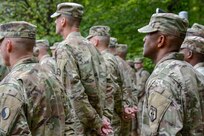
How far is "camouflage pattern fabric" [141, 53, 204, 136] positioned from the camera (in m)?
5.33

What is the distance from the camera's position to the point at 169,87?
5.45m

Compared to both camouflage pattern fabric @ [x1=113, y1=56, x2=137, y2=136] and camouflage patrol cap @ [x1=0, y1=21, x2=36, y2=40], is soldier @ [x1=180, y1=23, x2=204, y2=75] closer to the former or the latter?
camouflage patrol cap @ [x1=0, y1=21, x2=36, y2=40]

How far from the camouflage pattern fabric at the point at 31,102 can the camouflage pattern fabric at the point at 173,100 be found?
912 mm

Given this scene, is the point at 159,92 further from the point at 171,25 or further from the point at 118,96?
the point at 118,96

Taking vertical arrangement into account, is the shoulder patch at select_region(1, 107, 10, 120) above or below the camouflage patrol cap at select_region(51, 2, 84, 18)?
below

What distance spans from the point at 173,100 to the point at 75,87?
10.4 ft

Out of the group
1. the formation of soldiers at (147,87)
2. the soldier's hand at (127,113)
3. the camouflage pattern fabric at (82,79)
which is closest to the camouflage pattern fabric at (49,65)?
the camouflage pattern fabric at (82,79)

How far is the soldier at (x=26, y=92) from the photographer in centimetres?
538

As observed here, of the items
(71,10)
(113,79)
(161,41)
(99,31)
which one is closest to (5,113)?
(161,41)

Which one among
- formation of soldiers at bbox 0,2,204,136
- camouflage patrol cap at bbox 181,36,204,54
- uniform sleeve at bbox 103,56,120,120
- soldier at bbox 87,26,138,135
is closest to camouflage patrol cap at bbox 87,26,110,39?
soldier at bbox 87,26,138,135

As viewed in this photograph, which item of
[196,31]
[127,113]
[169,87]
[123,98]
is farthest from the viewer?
[123,98]

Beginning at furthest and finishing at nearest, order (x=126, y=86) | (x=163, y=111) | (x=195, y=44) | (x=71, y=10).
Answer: (x=126, y=86)
(x=71, y=10)
(x=195, y=44)
(x=163, y=111)

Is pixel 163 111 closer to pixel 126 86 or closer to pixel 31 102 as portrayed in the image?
pixel 31 102

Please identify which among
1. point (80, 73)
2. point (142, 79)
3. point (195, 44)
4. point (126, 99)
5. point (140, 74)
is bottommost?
point (142, 79)
